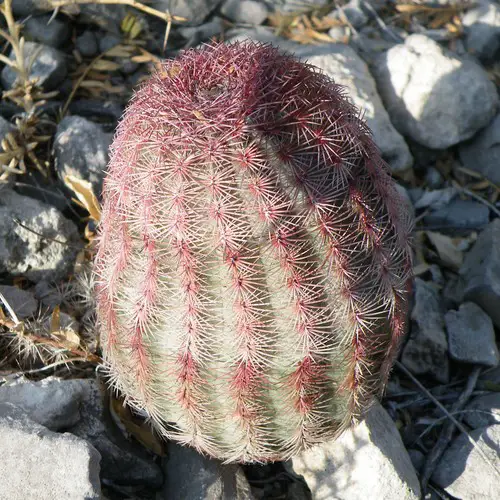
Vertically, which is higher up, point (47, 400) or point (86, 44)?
point (86, 44)

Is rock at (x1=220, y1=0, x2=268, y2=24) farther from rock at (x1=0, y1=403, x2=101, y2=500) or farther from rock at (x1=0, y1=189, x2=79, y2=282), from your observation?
rock at (x1=0, y1=403, x2=101, y2=500)

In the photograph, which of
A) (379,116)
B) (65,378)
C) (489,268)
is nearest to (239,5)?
(379,116)

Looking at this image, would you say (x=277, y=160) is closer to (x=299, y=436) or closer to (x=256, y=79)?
(x=256, y=79)

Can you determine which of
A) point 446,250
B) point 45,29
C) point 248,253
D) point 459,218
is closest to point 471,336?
point 446,250

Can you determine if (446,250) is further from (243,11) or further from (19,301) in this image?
(19,301)

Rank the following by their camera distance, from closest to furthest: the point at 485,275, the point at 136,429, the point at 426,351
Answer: the point at 136,429 → the point at 426,351 → the point at 485,275

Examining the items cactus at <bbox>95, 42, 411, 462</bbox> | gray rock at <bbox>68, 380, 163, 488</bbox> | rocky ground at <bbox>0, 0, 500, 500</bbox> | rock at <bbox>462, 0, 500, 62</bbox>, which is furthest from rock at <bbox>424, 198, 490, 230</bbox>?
gray rock at <bbox>68, 380, 163, 488</bbox>
